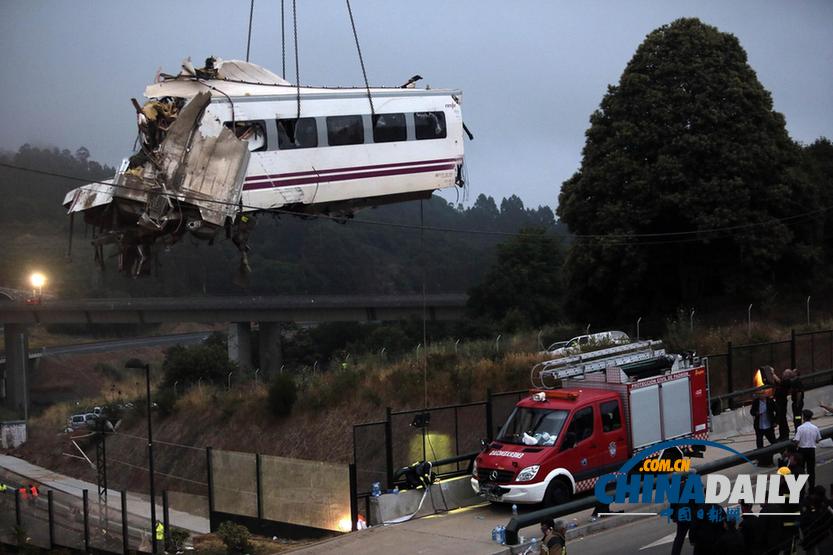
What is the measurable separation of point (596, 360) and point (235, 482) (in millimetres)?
8414

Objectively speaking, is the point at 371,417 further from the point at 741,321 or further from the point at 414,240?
the point at 414,240

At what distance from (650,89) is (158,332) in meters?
86.9

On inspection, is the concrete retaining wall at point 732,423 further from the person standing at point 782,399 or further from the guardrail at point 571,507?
the guardrail at point 571,507

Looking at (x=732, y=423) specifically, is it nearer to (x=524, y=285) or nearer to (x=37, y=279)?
(x=37, y=279)

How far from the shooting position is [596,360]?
21.0 m

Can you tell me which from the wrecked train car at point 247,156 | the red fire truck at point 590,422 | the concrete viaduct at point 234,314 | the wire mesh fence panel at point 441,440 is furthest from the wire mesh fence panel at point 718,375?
the concrete viaduct at point 234,314

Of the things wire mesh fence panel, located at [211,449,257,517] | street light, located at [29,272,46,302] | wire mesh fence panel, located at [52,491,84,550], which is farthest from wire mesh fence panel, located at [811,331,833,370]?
street light, located at [29,272,46,302]

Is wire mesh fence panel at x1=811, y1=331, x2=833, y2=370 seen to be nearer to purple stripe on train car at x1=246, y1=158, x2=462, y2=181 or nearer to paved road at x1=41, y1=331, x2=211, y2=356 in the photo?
purple stripe on train car at x1=246, y1=158, x2=462, y2=181

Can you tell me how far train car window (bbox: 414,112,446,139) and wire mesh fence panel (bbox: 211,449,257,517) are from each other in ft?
26.5

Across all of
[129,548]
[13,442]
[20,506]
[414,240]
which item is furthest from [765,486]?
[414,240]

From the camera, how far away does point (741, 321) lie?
43062mm

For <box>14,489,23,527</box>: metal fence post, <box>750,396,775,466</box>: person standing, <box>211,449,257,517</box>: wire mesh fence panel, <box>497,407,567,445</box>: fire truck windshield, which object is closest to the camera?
<box>497,407,567,445</box>: fire truck windshield

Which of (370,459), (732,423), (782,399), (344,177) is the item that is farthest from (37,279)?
(782,399)

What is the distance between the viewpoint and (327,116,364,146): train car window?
20250mm
